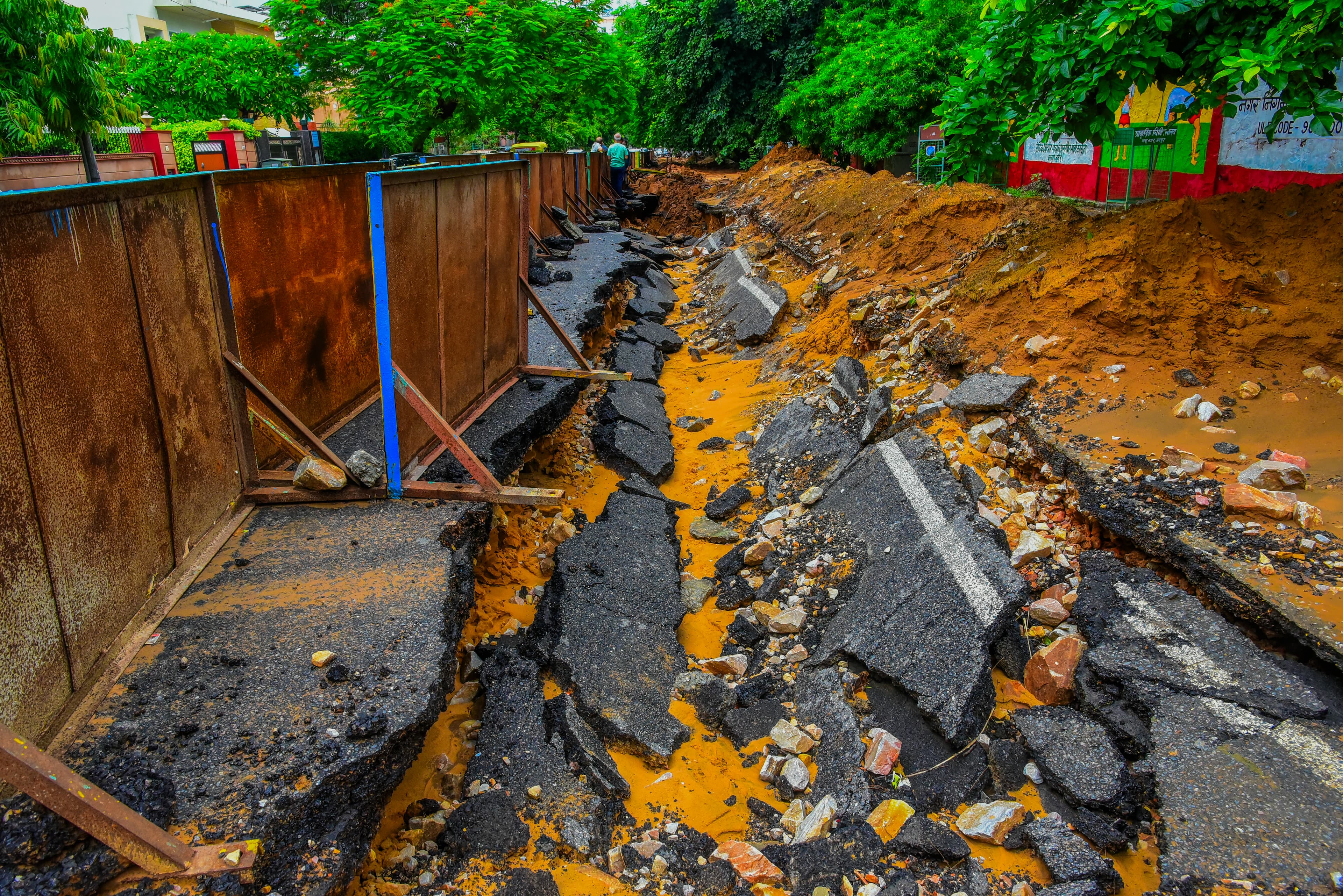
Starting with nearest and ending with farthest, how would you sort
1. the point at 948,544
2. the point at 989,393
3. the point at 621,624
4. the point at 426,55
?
the point at 948,544, the point at 621,624, the point at 989,393, the point at 426,55

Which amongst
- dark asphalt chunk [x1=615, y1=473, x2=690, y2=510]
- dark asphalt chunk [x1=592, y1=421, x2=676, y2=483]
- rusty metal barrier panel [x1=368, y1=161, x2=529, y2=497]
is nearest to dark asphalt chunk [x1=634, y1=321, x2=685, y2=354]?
dark asphalt chunk [x1=592, y1=421, x2=676, y2=483]

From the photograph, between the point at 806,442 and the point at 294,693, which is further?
the point at 806,442

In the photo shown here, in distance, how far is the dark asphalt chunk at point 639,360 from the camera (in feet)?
26.8

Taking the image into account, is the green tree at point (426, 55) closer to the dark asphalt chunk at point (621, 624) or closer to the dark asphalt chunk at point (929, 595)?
the dark asphalt chunk at point (621, 624)

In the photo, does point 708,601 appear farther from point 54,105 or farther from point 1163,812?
point 54,105

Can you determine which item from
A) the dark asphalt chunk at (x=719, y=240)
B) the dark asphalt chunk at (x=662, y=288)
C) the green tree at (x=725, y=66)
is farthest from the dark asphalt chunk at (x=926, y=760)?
the green tree at (x=725, y=66)

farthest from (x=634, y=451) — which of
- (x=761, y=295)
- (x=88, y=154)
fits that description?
(x=88, y=154)

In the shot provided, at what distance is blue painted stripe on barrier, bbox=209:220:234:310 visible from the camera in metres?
2.99

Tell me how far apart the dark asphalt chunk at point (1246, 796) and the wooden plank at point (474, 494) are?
267cm

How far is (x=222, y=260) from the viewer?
3.05 m

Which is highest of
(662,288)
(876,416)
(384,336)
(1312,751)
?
(384,336)

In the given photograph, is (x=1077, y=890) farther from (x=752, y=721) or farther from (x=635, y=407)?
(x=635, y=407)

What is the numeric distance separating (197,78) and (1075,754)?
2937cm

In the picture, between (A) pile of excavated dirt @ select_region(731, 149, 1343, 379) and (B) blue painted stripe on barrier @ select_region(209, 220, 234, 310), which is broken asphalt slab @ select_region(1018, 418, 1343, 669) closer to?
(A) pile of excavated dirt @ select_region(731, 149, 1343, 379)
